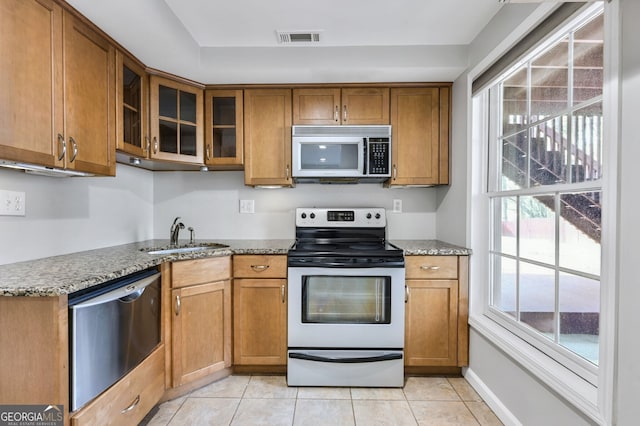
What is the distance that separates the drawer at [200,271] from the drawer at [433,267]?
1.21 metres

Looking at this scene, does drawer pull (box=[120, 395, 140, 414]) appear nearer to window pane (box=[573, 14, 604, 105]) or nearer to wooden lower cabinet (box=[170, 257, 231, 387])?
wooden lower cabinet (box=[170, 257, 231, 387])

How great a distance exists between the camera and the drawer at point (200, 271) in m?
1.88

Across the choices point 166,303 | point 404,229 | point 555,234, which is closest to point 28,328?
point 166,303

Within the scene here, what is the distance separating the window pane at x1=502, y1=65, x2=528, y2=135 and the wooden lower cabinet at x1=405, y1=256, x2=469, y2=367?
2.86 feet

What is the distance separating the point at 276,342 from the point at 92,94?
1.80m

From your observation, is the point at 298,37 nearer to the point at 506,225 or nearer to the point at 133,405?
the point at 506,225

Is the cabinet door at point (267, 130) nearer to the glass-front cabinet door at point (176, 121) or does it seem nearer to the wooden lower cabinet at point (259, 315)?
the glass-front cabinet door at point (176, 121)

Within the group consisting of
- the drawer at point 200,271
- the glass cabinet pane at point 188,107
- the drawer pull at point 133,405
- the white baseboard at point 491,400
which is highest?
the glass cabinet pane at point 188,107

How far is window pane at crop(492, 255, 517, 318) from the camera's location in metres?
1.82

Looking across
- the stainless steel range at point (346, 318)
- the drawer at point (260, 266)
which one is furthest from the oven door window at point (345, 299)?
the drawer at point (260, 266)

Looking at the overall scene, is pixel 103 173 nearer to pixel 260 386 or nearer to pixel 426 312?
pixel 260 386

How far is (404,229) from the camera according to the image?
273cm

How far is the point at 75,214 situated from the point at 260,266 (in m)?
1.16

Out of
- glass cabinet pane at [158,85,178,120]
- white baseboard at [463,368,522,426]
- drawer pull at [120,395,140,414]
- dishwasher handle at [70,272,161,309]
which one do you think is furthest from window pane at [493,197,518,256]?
glass cabinet pane at [158,85,178,120]
